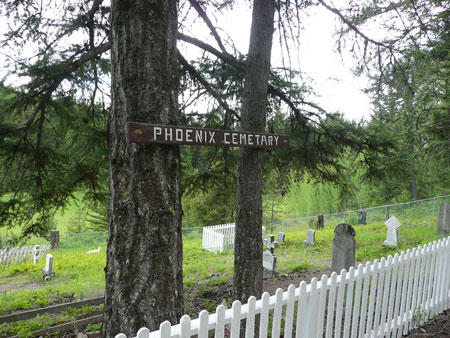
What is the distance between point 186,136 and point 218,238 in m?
13.2

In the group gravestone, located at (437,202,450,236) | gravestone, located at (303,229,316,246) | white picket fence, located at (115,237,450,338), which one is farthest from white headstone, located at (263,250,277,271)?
gravestone, located at (437,202,450,236)

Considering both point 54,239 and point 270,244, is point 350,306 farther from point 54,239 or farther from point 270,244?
point 54,239

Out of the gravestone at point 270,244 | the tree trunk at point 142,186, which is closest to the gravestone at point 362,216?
the gravestone at point 270,244

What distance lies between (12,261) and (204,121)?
15779 mm

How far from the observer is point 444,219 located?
12.3 metres

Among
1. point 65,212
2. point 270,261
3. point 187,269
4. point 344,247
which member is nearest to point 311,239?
point 270,261

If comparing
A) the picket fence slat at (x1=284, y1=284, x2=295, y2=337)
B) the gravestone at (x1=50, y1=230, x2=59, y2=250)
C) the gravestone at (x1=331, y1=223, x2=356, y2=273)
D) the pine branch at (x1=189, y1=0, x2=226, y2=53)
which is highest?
the pine branch at (x1=189, y1=0, x2=226, y2=53)

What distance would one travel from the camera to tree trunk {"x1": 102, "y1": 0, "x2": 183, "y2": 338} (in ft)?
8.29

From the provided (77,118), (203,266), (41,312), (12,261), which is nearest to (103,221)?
(12,261)

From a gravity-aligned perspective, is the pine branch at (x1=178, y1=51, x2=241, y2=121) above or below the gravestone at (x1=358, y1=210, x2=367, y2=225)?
above

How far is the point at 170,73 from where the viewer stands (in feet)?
9.04

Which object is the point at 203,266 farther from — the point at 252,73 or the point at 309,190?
the point at 309,190

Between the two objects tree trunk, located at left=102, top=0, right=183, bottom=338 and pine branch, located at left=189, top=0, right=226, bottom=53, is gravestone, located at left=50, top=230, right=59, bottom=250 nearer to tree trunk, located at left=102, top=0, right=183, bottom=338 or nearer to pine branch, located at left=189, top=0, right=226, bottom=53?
pine branch, located at left=189, top=0, right=226, bottom=53

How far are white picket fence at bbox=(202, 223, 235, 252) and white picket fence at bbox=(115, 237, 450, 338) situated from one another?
10.1 metres
